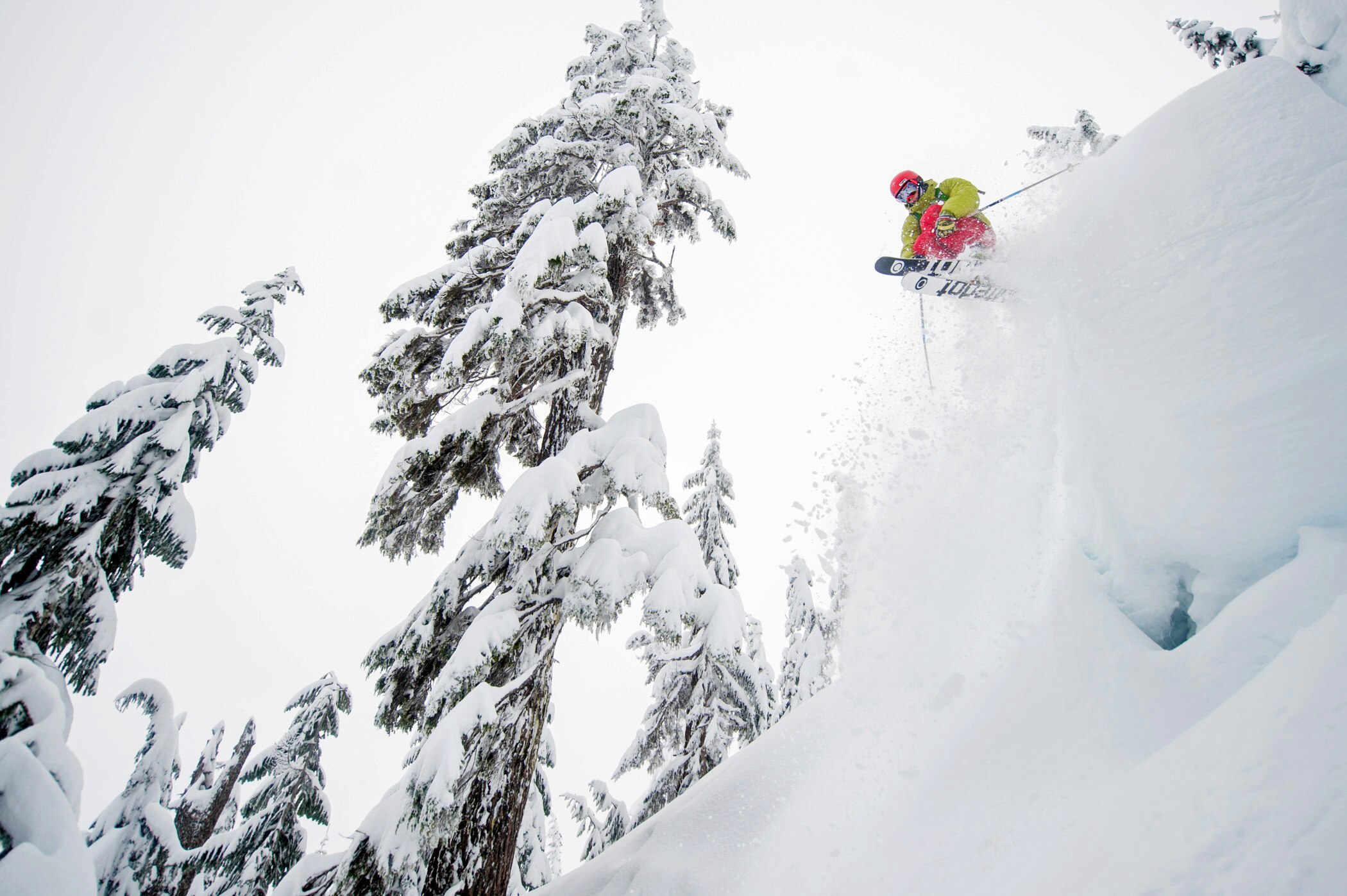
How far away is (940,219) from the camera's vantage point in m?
8.95

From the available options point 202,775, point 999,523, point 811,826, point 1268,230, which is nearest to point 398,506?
point 811,826

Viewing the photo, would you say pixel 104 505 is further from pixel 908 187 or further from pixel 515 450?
pixel 908 187

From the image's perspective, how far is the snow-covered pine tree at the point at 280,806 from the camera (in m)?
7.96

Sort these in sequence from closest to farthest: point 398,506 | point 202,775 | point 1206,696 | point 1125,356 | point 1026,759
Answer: point 1206,696
point 1026,759
point 1125,356
point 398,506
point 202,775

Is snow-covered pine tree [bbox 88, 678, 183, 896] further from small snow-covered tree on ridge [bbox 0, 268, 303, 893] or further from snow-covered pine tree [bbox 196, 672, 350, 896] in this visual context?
snow-covered pine tree [bbox 196, 672, 350, 896]

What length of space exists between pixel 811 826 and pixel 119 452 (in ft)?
21.2

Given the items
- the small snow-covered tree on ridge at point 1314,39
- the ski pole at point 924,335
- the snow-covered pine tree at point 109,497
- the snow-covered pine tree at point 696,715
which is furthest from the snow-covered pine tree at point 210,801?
the small snow-covered tree on ridge at point 1314,39

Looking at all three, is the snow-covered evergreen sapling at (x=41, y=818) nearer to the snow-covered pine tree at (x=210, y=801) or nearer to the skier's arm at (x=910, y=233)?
the snow-covered pine tree at (x=210, y=801)

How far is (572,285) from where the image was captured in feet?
18.0

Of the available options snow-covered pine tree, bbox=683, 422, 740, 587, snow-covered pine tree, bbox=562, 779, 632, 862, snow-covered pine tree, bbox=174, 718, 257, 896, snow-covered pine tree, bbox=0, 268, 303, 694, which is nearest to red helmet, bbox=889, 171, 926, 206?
snow-covered pine tree, bbox=683, 422, 740, 587

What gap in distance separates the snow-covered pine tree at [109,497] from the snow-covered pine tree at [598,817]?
32.0ft

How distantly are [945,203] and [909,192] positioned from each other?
1470 mm

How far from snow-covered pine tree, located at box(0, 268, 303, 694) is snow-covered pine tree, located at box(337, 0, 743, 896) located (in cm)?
149

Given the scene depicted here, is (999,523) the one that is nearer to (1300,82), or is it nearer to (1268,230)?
(1268,230)
